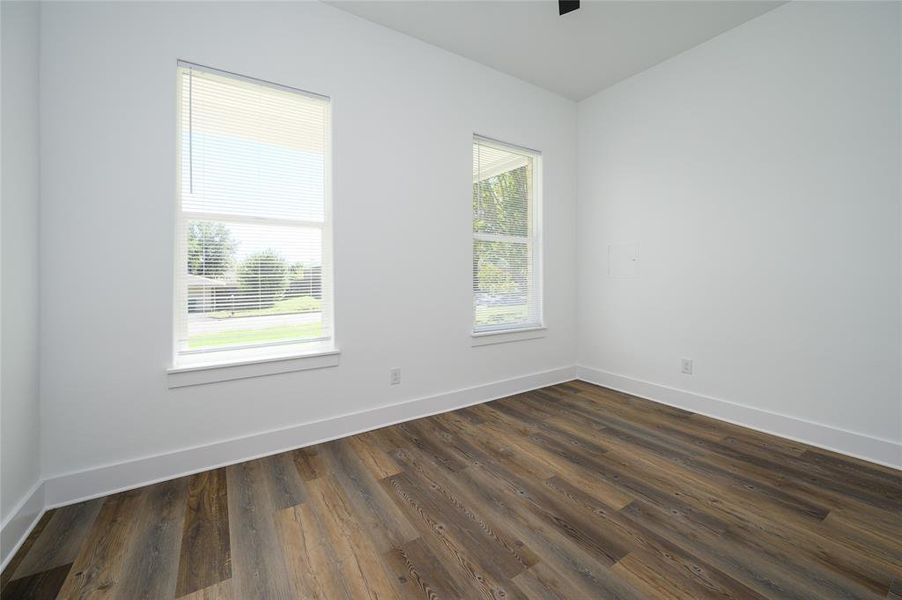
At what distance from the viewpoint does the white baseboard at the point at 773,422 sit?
7.56 ft

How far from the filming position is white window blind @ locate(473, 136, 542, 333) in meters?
3.46

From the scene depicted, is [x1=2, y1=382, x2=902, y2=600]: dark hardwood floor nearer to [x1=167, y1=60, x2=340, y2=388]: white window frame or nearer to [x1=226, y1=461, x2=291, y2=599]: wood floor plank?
[x1=226, y1=461, x2=291, y2=599]: wood floor plank

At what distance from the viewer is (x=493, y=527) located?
170 cm

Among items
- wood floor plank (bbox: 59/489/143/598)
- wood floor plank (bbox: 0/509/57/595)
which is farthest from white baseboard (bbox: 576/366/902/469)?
wood floor plank (bbox: 0/509/57/595)

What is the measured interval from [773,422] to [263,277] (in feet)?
12.3

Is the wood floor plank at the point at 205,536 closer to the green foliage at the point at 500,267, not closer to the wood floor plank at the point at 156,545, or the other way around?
the wood floor plank at the point at 156,545

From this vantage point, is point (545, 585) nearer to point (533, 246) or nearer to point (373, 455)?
point (373, 455)

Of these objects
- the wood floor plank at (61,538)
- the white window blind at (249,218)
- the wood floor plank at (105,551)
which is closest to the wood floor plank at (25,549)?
the wood floor plank at (61,538)

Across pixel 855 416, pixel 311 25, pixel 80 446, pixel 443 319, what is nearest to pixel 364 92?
pixel 311 25

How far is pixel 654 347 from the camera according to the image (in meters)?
3.49

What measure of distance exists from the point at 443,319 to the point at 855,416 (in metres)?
2.83

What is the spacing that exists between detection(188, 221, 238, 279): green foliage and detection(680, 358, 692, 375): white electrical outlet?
362 centimetres

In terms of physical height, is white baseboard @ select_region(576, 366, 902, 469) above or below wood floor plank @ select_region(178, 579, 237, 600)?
above

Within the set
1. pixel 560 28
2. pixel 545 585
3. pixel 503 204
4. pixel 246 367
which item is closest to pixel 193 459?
pixel 246 367
